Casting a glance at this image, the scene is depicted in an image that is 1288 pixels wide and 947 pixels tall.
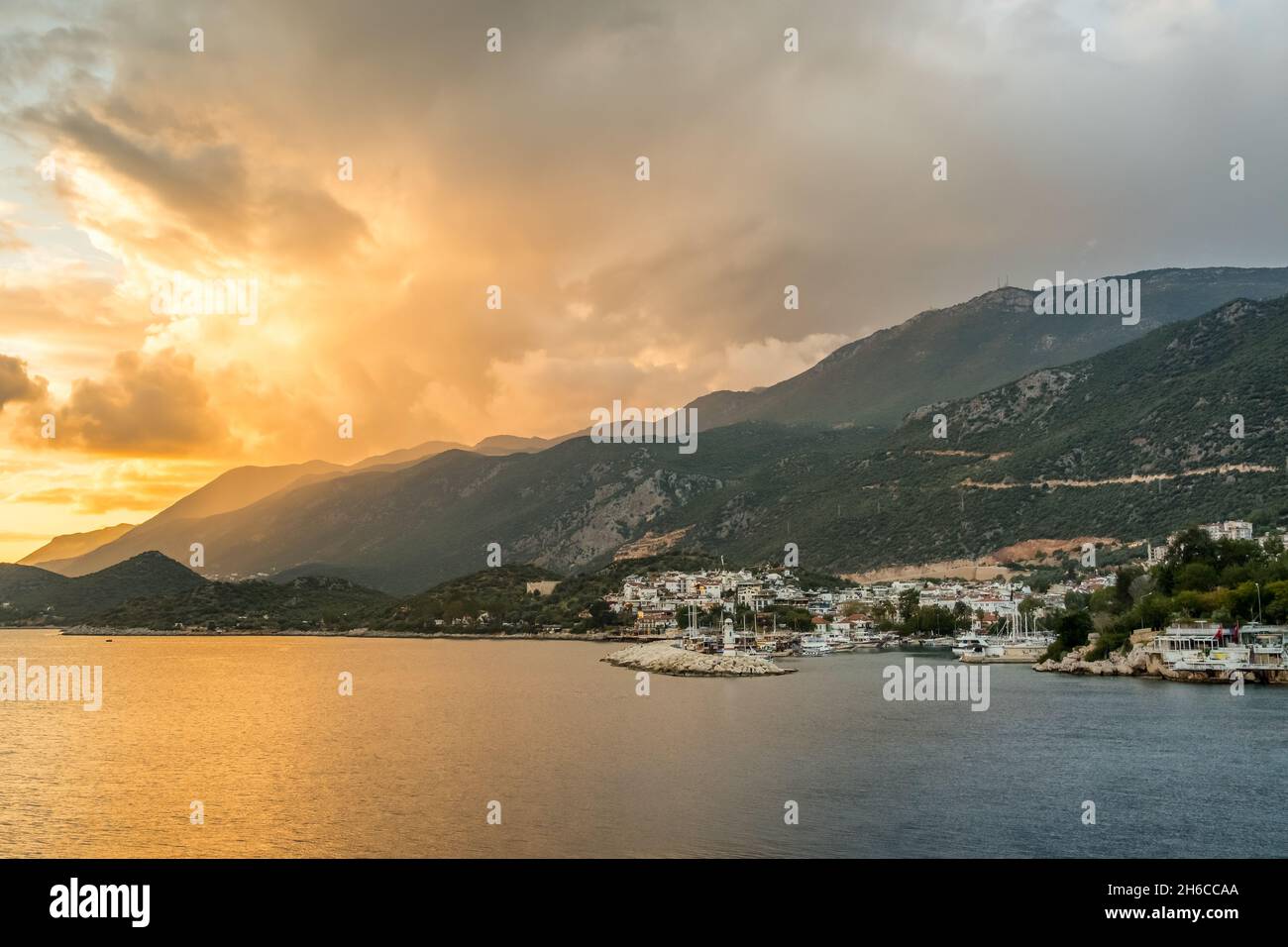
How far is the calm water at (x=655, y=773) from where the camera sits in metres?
24.8

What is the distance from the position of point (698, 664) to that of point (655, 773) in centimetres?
4676

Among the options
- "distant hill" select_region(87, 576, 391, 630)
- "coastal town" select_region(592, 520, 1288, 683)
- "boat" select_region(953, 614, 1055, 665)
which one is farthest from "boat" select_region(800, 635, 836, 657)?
"distant hill" select_region(87, 576, 391, 630)

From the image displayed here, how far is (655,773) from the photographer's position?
33594mm

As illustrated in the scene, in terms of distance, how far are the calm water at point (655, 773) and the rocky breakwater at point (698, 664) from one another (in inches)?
477

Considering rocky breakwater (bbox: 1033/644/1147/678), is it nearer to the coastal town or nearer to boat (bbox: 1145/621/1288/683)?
the coastal town

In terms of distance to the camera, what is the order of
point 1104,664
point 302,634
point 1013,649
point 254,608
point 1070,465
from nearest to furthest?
1. point 1104,664
2. point 1013,649
3. point 1070,465
4. point 302,634
5. point 254,608

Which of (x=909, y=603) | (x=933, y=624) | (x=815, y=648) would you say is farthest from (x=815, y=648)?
(x=909, y=603)

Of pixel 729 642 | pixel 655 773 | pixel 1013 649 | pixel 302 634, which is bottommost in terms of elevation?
pixel 302 634

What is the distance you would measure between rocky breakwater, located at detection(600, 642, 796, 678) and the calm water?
12.1 metres

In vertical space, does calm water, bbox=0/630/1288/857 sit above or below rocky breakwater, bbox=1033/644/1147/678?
above

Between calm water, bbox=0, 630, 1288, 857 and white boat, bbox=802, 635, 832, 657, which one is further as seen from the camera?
white boat, bbox=802, 635, 832, 657

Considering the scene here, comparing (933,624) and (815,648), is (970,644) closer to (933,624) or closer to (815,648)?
(815,648)

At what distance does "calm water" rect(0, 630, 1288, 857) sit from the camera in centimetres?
2480
